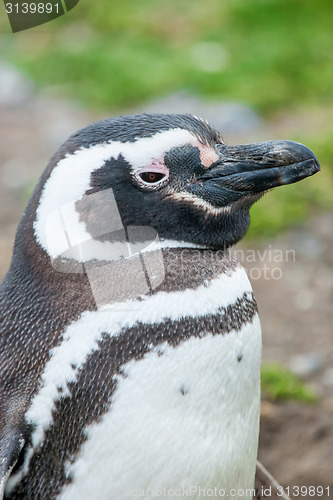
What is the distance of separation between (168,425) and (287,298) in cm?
198

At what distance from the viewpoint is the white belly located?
2.05 metres

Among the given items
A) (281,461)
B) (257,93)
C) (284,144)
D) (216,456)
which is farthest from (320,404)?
(257,93)

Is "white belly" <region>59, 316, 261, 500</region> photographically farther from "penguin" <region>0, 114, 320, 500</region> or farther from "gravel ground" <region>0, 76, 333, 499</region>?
"gravel ground" <region>0, 76, 333, 499</region>

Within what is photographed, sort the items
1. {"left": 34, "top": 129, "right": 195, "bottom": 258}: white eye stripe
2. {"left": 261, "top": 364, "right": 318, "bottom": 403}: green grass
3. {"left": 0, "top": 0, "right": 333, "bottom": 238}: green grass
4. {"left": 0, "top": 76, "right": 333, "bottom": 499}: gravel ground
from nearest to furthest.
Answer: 1. {"left": 34, "top": 129, "right": 195, "bottom": 258}: white eye stripe
2. {"left": 0, "top": 76, "right": 333, "bottom": 499}: gravel ground
3. {"left": 261, "top": 364, "right": 318, "bottom": 403}: green grass
4. {"left": 0, "top": 0, "right": 333, "bottom": 238}: green grass

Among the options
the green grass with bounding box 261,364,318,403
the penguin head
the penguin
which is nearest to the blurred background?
the green grass with bounding box 261,364,318,403

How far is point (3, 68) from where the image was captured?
6633 millimetres

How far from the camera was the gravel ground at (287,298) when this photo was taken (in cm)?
303

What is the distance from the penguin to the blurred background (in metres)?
1.06

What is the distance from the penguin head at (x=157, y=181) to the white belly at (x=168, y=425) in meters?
0.35

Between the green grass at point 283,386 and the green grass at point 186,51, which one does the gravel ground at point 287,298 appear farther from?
the green grass at point 186,51

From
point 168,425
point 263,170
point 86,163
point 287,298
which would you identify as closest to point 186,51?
point 287,298

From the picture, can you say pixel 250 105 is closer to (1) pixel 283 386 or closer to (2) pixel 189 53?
(2) pixel 189 53

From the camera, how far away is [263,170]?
2.16 metres

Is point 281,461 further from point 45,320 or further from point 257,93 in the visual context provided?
point 257,93
